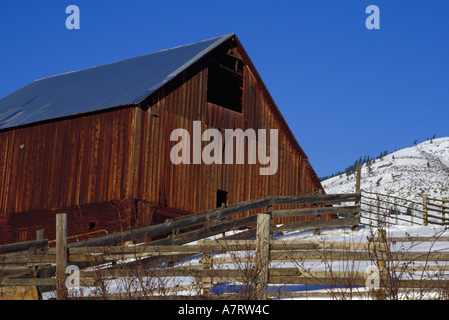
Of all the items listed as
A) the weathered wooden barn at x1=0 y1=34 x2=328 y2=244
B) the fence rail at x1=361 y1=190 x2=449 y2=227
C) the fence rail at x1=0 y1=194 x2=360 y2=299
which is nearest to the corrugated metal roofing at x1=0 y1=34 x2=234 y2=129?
the weathered wooden barn at x1=0 y1=34 x2=328 y2=244

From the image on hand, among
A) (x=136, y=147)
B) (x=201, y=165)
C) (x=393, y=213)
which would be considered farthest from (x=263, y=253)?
(x=201, y=165)

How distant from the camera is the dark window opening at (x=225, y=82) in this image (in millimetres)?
28547

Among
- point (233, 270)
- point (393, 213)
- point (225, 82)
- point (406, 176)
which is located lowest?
point (233, 270)

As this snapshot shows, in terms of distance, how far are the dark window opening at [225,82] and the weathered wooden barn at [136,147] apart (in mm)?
48

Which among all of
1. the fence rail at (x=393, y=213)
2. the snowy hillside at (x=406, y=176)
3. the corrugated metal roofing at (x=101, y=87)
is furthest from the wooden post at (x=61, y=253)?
the snowy hillside at (x=406, y=176)

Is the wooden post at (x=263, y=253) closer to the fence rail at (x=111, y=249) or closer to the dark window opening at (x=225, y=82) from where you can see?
the fence rail at (x=111, y=249)

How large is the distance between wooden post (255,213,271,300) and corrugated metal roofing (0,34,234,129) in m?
14.5

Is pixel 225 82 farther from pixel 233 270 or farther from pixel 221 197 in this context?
pixel 233 270

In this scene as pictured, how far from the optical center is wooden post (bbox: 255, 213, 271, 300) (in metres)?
10.3

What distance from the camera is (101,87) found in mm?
29234

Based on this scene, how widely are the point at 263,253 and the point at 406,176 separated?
127030 mm

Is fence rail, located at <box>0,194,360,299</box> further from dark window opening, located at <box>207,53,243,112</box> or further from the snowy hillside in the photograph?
the snowy hillside

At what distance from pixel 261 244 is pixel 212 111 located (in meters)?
17.3

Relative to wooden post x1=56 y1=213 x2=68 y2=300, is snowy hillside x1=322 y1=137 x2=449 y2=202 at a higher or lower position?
higher
